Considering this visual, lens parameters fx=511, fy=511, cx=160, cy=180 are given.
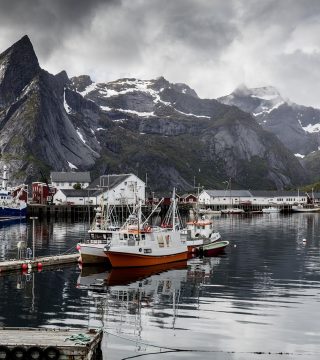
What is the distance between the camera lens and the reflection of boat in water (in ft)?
170

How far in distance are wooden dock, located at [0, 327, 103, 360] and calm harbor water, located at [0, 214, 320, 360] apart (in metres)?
3.68

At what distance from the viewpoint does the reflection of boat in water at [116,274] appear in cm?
5181

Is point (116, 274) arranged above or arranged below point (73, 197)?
below

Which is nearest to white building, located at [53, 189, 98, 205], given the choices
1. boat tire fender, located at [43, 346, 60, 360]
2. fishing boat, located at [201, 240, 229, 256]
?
fishing boat, located at [201, 240, 229, 256]

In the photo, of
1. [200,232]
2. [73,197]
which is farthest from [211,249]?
[73,197]

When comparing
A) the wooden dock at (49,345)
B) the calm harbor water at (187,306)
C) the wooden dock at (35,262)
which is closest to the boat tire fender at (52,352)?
the wooden dock at (49,345)

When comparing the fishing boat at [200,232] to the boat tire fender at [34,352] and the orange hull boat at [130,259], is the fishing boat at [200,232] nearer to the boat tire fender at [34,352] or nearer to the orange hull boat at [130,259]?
the orange hull boat at [130,259]

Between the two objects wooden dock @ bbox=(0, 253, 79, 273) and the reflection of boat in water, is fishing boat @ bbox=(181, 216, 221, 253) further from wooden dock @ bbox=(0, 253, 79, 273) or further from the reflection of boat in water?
wooden dock @ bbox=(0, 253, 79, 273)

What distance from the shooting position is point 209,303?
139ft

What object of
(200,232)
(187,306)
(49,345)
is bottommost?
(187,306)

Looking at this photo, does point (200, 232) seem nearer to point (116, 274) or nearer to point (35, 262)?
point (116, 274)

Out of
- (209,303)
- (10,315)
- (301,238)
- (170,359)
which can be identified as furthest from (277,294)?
(301,238)

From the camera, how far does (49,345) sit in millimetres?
24766

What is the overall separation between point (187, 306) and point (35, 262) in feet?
76.9
